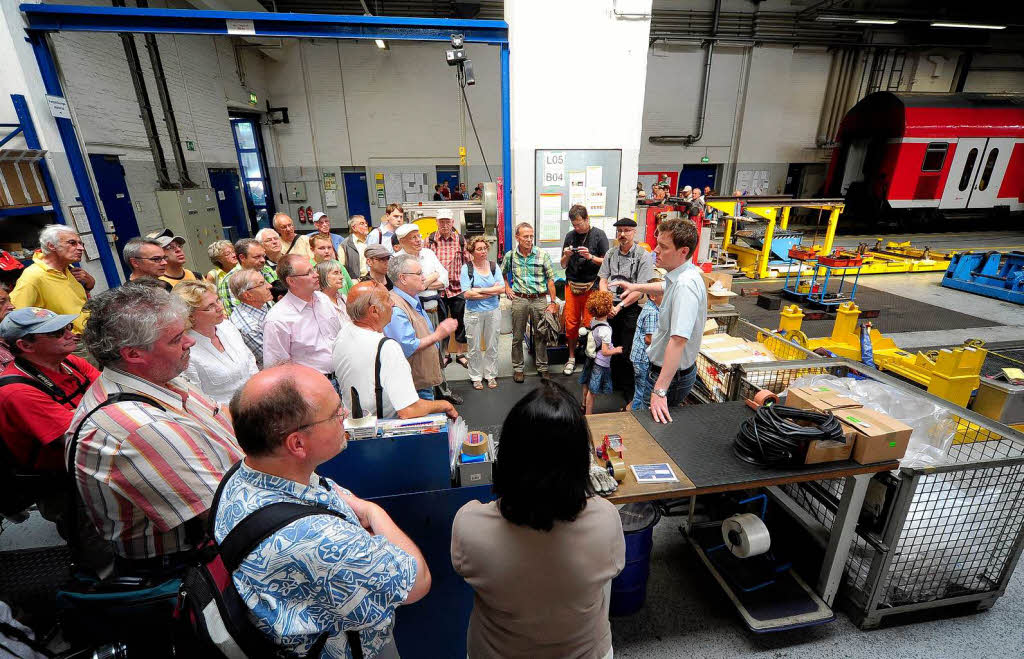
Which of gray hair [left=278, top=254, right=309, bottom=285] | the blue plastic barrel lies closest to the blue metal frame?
gray hair [left=278, top=254, right=309, bottom=285]

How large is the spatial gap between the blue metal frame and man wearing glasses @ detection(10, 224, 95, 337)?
95.8 inches

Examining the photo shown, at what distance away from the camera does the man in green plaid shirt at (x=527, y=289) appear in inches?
190

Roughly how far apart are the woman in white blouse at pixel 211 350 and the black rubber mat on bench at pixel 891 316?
689 cm

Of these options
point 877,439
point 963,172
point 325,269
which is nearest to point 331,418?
point 877,439

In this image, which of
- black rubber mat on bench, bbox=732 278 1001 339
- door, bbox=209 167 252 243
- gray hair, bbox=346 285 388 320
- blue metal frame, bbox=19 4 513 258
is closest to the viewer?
gray hair, bbox=346 285 388 320

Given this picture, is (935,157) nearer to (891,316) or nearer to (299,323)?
(891,316)

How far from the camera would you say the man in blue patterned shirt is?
3.38 ft

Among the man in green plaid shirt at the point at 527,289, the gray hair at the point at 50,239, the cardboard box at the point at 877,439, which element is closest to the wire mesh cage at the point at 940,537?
the cardboard box at the point at 877,439

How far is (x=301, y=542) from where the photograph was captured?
102 cm

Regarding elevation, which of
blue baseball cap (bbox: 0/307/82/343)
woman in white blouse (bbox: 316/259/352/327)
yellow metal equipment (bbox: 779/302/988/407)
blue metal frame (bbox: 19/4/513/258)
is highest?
blue metal frame (bbox: 19/4/513/258)

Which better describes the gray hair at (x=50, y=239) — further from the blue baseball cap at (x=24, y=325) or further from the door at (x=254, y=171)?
the door at (x=254, y=171)

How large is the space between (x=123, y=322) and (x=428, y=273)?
338 cm

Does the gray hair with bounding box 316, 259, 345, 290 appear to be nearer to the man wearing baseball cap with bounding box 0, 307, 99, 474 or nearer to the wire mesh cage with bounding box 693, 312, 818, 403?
the man wearing baseball cap with bounding box 0, 307, 99, 474

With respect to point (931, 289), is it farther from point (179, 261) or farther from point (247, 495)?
point (179, 261)
